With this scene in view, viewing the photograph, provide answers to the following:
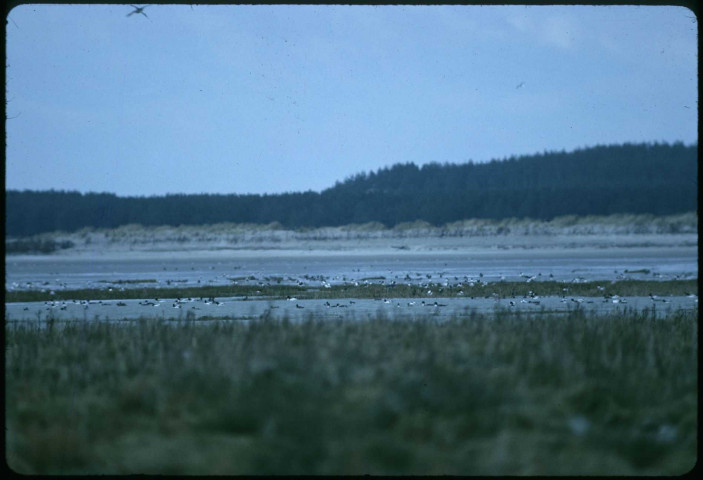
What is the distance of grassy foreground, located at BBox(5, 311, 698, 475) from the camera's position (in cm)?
530

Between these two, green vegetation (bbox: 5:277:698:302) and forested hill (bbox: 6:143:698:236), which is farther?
forested hill (bbox: 6:143:698:236)

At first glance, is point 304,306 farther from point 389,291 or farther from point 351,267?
point 351,267

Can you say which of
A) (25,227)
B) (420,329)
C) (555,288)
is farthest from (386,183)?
(420,329)

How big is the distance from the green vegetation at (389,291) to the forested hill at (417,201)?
34294mm

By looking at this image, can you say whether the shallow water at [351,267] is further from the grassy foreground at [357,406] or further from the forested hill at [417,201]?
the grassy foreground at [357,406]

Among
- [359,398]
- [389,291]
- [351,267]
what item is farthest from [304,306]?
[351,267]

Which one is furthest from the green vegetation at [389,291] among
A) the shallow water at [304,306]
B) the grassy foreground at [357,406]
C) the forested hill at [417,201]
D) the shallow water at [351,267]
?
the forested hill at [417,201]

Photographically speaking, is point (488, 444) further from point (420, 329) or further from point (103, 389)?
point (103, 389)

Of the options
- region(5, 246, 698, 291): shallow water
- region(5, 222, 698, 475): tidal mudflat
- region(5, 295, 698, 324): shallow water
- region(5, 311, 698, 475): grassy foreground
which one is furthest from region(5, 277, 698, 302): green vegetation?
region(5, 311, 698, 475): grassy foreground

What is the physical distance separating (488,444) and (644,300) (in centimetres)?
1371

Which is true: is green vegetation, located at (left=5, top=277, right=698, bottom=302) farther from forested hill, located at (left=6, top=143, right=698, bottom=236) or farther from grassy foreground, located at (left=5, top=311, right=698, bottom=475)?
forested hill, located at (left=6, top=143, right=698, bottom=236)

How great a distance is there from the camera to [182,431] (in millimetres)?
5699

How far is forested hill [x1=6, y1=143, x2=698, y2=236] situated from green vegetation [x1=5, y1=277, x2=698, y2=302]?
34294 mm

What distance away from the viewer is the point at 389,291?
19703 millimetres
